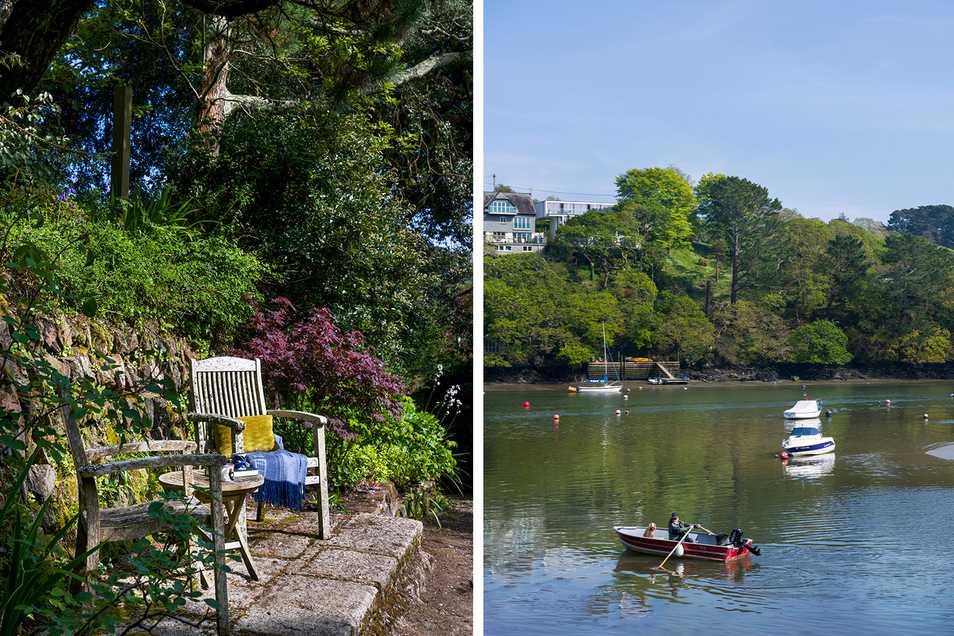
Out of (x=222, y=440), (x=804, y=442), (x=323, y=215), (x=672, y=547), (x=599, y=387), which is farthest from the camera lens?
(x=804, y=442)

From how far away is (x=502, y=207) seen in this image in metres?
7.85

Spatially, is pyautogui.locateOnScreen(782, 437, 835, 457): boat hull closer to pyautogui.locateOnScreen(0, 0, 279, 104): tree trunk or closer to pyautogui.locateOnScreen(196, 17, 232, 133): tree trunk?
pyautogui.locateOnScreen(196, 17, 232, 133): tree trunk

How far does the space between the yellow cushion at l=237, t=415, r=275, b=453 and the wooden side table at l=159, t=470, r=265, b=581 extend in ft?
1.51

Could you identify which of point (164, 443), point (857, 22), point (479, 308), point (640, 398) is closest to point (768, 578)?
point (640, 398)

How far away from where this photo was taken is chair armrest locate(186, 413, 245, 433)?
254cm

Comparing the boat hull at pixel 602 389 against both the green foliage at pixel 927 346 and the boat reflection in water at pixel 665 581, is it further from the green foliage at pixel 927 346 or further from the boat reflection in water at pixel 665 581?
the green foliage at pixel 927 346

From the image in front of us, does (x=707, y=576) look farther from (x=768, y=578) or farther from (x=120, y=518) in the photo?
(x=120, y=518)

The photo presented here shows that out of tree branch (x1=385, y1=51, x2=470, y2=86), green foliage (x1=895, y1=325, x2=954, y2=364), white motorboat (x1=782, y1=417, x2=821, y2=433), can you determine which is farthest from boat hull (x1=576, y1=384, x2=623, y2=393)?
tree branch (x1=385, y1=51, x2=470, y2=86)

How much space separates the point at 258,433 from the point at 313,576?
23.2 inches

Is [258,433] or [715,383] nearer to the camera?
[258,433]

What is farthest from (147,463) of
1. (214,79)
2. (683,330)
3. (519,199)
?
(683,330)

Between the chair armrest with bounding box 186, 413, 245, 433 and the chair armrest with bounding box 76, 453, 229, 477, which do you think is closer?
the chair armrest with bounding box 76, 453, 229, 477

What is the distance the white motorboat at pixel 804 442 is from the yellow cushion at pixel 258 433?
8.71 m

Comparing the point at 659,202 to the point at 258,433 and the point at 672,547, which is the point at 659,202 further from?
the point at 258,433
